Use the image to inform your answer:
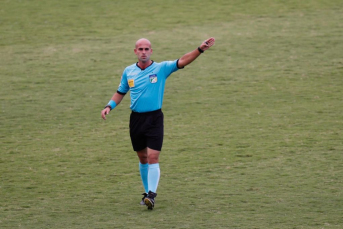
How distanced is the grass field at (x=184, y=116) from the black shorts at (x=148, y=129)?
2.34 ft

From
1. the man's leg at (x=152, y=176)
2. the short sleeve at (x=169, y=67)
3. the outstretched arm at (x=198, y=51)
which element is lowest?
the man's leg at (x=152, y=176)

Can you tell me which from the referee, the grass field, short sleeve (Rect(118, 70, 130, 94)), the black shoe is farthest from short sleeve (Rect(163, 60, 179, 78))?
the grass field

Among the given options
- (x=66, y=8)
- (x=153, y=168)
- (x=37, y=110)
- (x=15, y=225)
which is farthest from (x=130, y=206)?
(x=66, y=8)

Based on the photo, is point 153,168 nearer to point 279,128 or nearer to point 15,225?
point 15,225

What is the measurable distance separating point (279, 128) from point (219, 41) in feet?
16.2

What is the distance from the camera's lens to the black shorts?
6406mm

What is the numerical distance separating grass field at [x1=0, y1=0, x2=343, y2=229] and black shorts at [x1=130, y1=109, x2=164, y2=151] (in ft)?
2.34

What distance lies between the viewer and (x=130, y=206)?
21.4 ft

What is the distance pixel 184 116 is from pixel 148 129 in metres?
3.93

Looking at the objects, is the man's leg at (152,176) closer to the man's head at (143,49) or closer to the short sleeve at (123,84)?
the short sleeve at (123,84)

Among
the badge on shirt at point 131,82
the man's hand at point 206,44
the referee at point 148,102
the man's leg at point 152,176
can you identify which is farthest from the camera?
the badge on shirt at point 131,82

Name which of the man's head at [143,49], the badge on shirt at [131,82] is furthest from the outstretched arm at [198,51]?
the badge on shirt at [131,82]

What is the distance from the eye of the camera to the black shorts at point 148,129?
6406 millimetres

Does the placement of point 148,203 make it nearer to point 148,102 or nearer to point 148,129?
point 148,129
